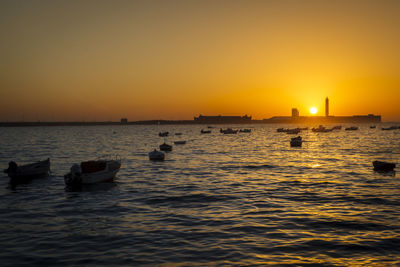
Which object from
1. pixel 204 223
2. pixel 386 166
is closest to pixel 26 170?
pixel 204 223

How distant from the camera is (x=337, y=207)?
24.3 metres

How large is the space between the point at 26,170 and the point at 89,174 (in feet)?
35.1

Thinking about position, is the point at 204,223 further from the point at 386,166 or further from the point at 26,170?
the point at 386,166

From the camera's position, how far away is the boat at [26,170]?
38000 mm

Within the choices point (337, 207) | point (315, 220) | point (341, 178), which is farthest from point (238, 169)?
point (315, 220)

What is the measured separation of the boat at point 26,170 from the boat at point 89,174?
9.03m

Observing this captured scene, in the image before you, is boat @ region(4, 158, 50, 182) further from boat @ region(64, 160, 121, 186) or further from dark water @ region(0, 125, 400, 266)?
boat @ region(64, 160, 121, 186)

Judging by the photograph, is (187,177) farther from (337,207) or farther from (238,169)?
(337,207)

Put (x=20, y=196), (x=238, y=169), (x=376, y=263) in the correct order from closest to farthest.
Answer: (x=376, y=263) → (x=20, y=196) → (x=238, y=169)

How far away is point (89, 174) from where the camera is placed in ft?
111

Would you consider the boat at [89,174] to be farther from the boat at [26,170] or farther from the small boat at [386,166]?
the small boat at [386,166]

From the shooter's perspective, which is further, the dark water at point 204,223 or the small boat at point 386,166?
the small boat at point 386,166

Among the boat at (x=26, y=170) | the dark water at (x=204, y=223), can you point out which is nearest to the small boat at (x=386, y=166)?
the dark water at (x=204, y=223)

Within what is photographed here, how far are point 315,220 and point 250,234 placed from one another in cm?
514
